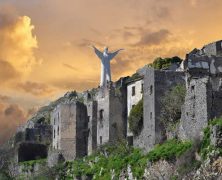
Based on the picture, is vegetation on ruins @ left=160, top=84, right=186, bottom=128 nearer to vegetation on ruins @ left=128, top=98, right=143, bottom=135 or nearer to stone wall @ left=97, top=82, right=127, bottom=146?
vegetation on ruins @ left=128, top=98, right=143, bottom=135

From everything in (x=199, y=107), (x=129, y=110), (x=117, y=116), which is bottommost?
(x=199, y=107)

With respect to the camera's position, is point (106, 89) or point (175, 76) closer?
point (175, 76)

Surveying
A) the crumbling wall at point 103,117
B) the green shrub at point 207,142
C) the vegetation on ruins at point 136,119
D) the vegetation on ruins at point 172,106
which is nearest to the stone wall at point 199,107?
the green shrub at point 207,142

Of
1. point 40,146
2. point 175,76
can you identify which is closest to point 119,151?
point 175,76

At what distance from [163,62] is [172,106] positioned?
1421 cm

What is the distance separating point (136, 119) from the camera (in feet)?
282

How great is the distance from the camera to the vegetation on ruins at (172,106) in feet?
257

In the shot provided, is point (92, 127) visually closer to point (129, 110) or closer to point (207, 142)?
point (129, 110)

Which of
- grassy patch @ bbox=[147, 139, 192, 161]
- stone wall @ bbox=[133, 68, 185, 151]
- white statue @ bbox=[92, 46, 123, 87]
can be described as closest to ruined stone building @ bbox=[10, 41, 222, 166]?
stone wall @ bbox=[133, 68, 185, 151]

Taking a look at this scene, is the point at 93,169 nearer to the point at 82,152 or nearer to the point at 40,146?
the point at 82,152

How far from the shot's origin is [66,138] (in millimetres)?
96062

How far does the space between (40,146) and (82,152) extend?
41.1 feet

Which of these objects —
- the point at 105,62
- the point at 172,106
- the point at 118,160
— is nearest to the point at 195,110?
the point at 172,106

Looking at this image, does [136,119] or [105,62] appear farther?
[105,62]
